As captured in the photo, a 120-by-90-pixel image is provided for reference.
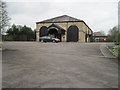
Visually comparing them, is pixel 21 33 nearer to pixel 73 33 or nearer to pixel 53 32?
pixel 53 32

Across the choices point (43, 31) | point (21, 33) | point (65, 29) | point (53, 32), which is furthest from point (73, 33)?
point (21, 33)

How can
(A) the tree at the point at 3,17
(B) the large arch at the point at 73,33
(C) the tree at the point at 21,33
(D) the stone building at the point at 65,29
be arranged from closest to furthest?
1. (A) the tree at the point at 3,17
2. (D) the stone building at the point at 65,29
3. (B) the large arch at the point at 73,33
4. (C) the tree at the point at 21,33

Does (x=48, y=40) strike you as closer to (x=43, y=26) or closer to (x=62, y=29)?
(x=62, y=29)

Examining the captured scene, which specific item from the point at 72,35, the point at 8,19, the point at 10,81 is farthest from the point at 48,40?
the point at 10,81

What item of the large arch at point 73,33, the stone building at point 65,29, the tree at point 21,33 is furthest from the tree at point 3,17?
the tree at point 21,33

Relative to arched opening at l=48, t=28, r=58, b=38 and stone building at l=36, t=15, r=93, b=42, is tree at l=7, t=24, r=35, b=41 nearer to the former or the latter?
stone building at l=36, t=15, r=93, b=42

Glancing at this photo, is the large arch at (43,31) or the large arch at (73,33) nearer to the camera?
the large arch at (73,33)

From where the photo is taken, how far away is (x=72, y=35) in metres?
36.9

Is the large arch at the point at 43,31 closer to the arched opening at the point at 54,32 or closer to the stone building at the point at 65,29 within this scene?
the stone building at the point at 65,29

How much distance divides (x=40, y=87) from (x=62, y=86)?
729 mm

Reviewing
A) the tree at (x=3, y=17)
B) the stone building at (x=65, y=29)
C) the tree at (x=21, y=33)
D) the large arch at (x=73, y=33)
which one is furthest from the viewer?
the tree at (x=21, y=33)

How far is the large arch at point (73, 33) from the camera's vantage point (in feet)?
120

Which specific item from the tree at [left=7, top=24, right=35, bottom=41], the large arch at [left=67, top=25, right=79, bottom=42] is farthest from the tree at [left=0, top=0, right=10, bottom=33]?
the tree at [left=7, top=24, right=35, bottom=41]

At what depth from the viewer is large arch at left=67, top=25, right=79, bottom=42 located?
36.5m
